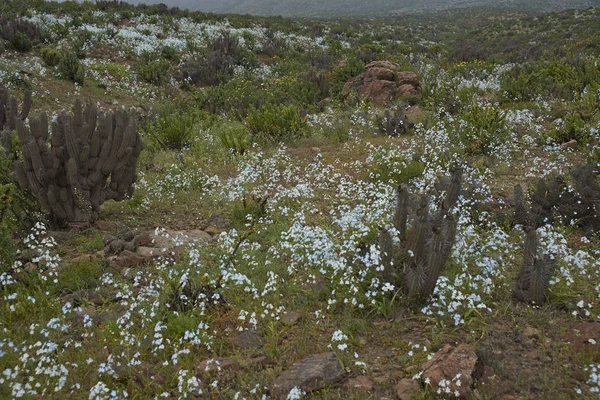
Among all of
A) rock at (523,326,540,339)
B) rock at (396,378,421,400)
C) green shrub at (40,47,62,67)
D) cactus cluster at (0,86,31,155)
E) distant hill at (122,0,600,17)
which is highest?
distant hill at (122,0,600,17)

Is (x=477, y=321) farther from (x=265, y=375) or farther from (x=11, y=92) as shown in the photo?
(x=11, y=92)

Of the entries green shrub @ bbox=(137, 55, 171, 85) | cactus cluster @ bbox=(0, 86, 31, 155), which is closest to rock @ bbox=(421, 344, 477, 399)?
cactus cluster @ bbox=(0, 86, 31, 155)

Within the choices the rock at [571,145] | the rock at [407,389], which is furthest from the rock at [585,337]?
the rock at [571,145]

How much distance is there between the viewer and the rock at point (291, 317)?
3895 mm

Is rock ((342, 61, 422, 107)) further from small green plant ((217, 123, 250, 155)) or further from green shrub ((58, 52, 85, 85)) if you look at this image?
green shrub ((58, 52, 85, 85))

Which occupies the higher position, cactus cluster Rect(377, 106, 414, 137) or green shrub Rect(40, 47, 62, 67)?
green shrub Rect(40, 47, 62, 67)

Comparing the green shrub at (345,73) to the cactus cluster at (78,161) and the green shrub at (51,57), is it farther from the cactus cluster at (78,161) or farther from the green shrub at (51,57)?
the cactus cluster at (78,161)

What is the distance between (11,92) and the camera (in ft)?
36.5

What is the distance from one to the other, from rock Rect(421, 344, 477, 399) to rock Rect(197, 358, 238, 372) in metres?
1.44

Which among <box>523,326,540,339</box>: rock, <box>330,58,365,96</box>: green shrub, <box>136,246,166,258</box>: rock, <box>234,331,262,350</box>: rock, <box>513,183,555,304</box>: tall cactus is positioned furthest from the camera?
<box>330,58,365,96</box>: green shrub

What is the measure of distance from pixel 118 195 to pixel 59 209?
82 cm

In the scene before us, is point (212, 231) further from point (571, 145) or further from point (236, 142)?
point (571, 145)

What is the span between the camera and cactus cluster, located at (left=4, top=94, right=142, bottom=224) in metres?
5.37

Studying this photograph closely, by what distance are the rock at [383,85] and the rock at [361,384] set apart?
388 inches
